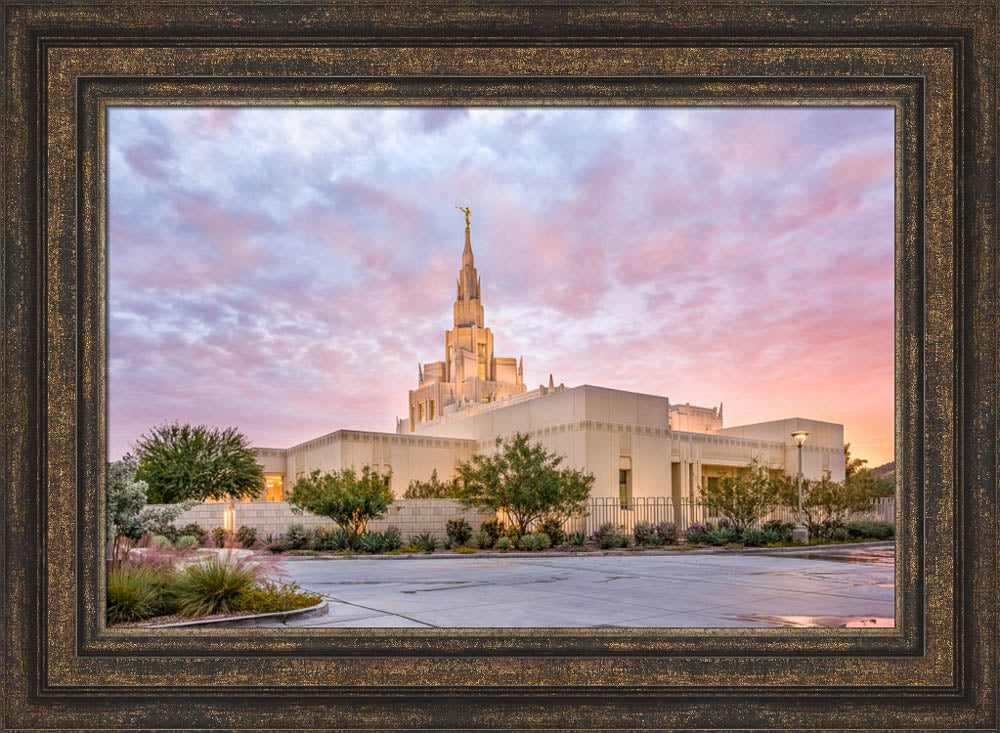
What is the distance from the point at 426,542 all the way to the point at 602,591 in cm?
1136

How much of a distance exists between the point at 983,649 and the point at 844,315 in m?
4.62

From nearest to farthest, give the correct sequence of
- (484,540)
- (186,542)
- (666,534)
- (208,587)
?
(208,587) → (186,542) → (484,540) → (666,534)

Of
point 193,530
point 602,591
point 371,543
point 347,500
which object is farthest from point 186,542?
point 193,530

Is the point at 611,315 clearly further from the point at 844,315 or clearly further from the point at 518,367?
the point at 844,315

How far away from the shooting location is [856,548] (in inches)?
906

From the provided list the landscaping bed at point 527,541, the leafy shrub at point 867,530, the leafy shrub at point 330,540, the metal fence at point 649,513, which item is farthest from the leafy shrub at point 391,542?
the leafy shrub at point 867,530

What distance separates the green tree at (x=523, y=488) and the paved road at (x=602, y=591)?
3.62 metres

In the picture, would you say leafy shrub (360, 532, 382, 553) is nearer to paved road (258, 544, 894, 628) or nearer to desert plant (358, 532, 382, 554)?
desert plant (358, 532, 382, 554)

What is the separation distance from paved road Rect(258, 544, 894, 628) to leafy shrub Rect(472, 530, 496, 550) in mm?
3033

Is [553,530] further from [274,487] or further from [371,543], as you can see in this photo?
[274,487]

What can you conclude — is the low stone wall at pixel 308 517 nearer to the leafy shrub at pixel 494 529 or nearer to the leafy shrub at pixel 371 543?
the leafy shrub at pixel 494 529

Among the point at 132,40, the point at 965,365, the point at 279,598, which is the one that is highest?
the point at 132,40

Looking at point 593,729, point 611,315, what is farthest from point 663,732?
point 611,315

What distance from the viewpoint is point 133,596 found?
6.61 metres
